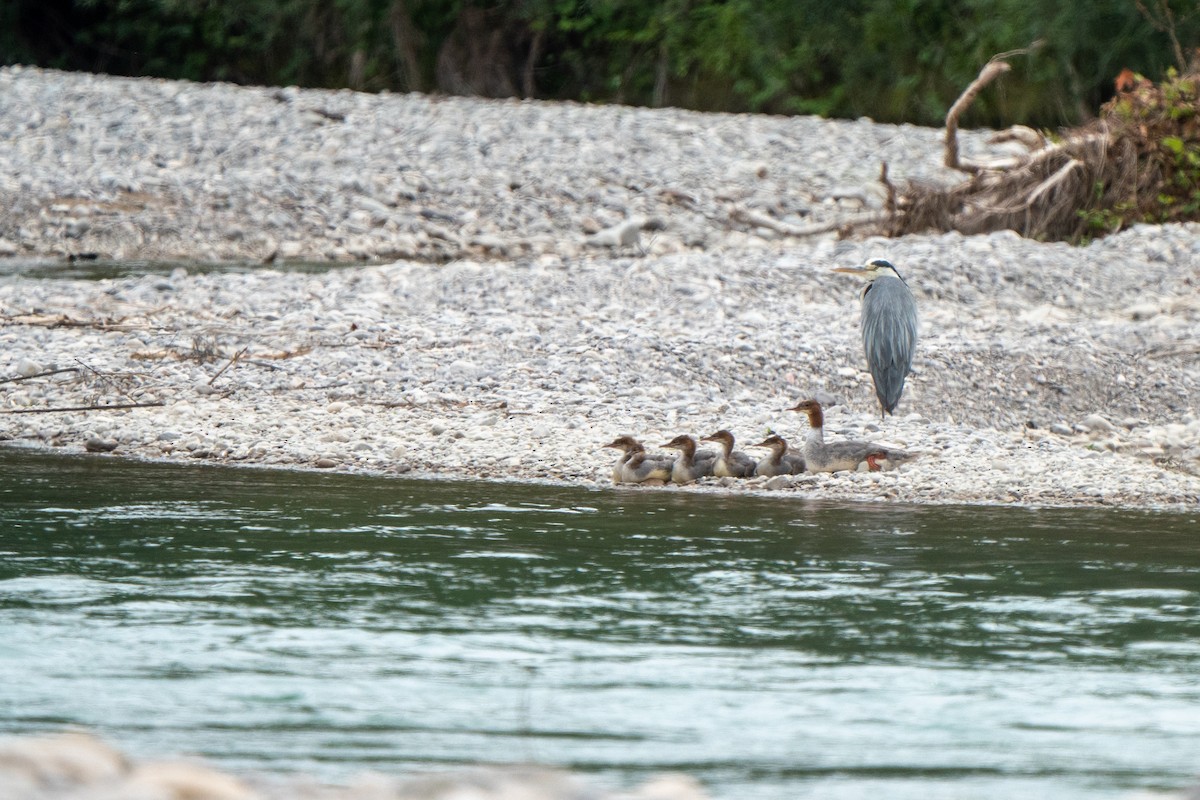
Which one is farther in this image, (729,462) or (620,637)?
(729,462)

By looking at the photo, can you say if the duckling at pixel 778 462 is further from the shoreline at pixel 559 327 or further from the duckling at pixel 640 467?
the duckling at pixel 640 467

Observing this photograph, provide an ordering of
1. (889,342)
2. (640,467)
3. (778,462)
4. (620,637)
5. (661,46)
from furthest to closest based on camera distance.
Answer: (661,46) < (889,342) < (778,462) < (640,467) < (620,637)

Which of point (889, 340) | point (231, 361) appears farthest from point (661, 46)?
point (889, 340)

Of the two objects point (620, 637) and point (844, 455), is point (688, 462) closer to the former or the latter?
point (844, 455)

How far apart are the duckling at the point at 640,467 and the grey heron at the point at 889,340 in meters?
1.56

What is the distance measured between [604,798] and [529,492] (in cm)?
425

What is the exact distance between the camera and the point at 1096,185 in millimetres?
14648

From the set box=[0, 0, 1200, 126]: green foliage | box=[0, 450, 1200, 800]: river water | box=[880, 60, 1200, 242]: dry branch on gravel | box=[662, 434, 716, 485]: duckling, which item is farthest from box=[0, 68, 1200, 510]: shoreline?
box=[0, 0, 1200, 126]: green foliage

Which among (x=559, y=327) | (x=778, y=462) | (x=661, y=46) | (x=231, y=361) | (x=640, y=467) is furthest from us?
(x=661, y=46)

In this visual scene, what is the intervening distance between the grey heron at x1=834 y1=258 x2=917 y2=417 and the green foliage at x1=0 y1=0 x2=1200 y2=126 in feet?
44.3

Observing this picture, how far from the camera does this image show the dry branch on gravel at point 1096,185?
14.4 meters

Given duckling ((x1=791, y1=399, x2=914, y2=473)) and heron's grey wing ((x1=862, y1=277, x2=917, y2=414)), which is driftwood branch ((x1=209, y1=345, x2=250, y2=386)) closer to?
duckling ((x1=791, y1=399, x2=914, y2=473))

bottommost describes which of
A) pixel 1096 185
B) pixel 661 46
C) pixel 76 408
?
pixel 76 408

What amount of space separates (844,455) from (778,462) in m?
0.35
